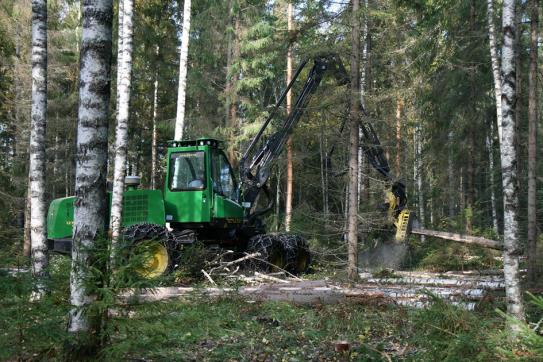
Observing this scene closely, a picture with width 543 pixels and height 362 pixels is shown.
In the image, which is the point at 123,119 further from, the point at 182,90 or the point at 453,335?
the point at 453,335

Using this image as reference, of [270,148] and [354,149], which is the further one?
[270,148]

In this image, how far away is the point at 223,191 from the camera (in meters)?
12.1

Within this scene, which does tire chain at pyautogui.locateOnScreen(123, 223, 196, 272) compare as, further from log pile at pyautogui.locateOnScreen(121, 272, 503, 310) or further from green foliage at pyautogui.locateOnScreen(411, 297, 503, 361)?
green foliage at pyautogui.locateOnScreen(411, 297, 503, 361)

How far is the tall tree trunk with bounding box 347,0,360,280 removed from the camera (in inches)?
429

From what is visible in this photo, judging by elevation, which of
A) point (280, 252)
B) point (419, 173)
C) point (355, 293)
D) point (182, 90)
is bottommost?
point (355, 293)

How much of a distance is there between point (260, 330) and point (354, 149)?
5.42 metres

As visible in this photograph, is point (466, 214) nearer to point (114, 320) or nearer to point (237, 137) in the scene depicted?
point (237, 137)

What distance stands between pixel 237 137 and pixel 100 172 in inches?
661

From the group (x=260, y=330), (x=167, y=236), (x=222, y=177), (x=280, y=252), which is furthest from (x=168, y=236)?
(x=260, y=330)

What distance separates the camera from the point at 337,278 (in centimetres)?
1131

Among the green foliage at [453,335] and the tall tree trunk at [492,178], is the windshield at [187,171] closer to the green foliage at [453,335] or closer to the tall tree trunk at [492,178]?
the green foliage at [453,335]

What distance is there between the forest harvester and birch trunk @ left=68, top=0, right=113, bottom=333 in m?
6.30

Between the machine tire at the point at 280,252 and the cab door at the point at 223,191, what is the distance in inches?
30.2

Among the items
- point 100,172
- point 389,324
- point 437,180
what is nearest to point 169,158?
point 389,324
